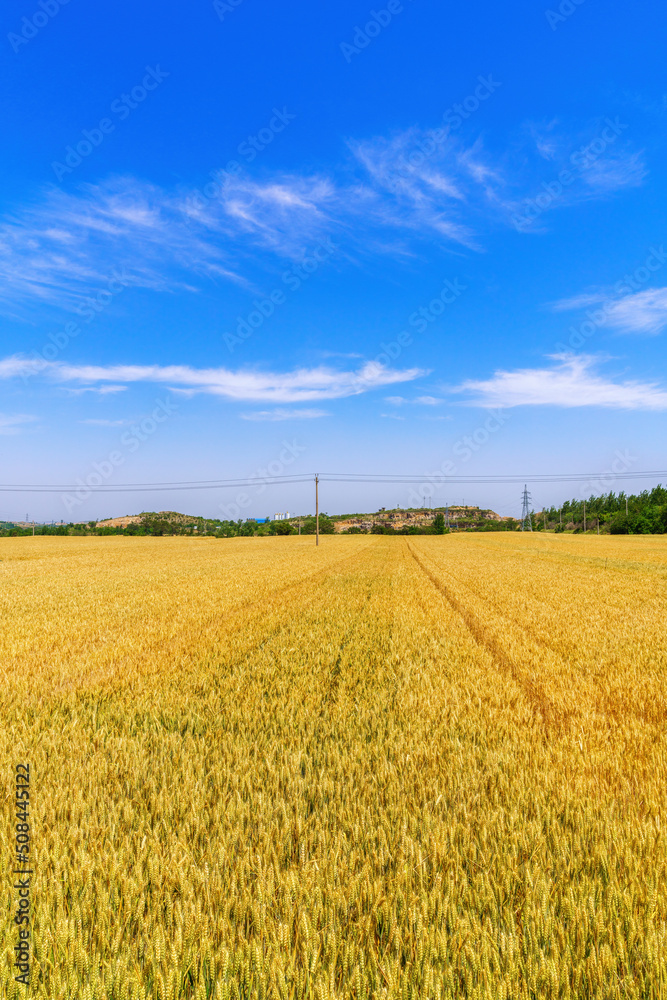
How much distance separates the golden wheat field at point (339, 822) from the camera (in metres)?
1.78

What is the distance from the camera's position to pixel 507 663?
21.4 feet

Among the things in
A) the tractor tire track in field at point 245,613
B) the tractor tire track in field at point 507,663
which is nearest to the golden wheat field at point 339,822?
the tractor tire track in field at point 507,663

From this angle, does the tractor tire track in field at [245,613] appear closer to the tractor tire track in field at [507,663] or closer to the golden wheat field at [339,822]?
the golden wheat field at [339,822]

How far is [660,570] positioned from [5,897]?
82.9 feet

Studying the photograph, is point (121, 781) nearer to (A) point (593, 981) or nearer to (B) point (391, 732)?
(B) point (391, 732)

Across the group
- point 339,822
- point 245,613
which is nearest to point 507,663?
point 339,822

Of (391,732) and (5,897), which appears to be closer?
(5,897)

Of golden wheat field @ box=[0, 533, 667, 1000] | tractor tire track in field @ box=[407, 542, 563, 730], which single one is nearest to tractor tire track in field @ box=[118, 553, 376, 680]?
golden wheat field @ box=[0, 533, 667, 1000]

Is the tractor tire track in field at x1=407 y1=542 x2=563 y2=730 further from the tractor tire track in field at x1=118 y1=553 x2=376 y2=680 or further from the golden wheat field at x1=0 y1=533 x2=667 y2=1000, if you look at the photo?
the tractor tire track in field at x1=118 y1=553 x2=376 y2=680

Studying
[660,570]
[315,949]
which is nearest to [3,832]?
[315,949]

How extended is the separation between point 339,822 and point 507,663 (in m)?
4.45

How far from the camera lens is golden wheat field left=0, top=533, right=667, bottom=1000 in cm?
178

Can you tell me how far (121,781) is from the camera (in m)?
3.23

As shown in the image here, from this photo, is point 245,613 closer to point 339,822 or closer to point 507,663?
point 507,663
